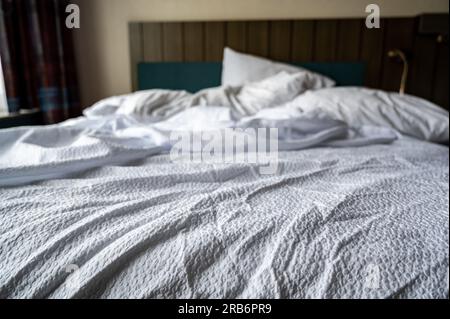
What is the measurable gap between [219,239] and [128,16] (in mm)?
1142

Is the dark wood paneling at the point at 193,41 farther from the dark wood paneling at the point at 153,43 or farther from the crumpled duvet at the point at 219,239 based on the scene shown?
the crumpled duvet at the point at 219,239

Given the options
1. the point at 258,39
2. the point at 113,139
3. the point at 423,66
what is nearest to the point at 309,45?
the point at 258,39

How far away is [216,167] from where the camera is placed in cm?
79

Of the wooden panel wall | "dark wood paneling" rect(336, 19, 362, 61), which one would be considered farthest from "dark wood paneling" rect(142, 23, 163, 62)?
"dark wood paneling" rect(336, 19, 362, 61)

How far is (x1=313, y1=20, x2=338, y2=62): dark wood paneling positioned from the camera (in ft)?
5.99

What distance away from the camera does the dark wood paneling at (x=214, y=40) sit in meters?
1.99

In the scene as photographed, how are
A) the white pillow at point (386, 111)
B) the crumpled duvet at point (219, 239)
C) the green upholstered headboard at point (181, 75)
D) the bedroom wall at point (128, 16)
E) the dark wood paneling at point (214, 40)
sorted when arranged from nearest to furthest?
the crumpled duvet at point (219, 239)
the bedroom wall at point (128, 16)
the white pillow at point (386, 111)
the dark wood paneling at point (214, 40)
the green upholstered headboard at point (181, 75)

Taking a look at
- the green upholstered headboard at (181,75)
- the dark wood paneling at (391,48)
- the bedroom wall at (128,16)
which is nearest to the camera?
the bedroom wall at (128,16)

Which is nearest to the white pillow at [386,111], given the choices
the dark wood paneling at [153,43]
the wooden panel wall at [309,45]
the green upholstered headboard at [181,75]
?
the wooden panel wall at [309,45]

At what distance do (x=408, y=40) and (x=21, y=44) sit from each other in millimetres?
1964

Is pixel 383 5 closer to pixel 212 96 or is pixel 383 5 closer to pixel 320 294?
pixel 320 294

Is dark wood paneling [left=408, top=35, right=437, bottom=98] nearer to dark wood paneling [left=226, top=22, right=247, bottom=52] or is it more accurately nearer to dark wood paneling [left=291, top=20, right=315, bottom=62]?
dark wood paneling [left=291, top=20, right=315, bottom=62]

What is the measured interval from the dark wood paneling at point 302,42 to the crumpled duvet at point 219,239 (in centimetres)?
144

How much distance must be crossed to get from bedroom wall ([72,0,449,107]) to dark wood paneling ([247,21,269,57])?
20 cm
